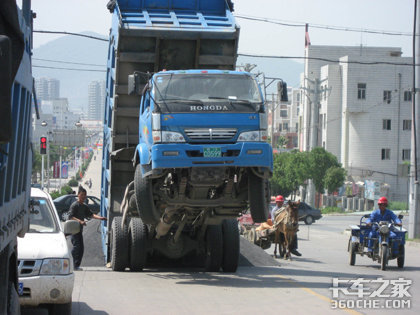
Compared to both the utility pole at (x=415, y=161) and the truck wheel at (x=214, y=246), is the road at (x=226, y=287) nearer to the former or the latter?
the truck wheel at (x=214, y=246)

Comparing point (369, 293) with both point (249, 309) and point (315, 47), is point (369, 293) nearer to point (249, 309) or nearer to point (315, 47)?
point (249, 309)

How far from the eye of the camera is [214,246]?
1572 cm

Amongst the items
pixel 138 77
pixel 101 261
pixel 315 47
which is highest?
pixel 315 47

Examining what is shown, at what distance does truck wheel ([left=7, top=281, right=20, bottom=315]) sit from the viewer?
22.3ft

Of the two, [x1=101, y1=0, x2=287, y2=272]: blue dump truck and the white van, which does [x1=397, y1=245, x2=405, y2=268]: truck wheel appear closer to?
[x1=101, y1=0, x2=287, y2=272]: blue dump truck

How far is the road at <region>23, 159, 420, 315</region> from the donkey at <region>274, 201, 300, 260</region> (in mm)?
777

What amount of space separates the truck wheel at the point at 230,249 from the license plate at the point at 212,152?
354 cm

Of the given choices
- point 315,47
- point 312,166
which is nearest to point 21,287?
point 312,166

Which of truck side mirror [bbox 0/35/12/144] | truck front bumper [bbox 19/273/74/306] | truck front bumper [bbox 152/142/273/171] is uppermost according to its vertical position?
truck side mirror [bbox 0/35/12/144]

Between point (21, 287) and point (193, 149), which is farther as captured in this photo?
point (193, 149)

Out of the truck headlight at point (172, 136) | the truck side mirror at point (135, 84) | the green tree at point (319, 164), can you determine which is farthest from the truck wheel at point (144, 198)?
the green tree at point (319, 164)

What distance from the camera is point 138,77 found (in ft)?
44.5

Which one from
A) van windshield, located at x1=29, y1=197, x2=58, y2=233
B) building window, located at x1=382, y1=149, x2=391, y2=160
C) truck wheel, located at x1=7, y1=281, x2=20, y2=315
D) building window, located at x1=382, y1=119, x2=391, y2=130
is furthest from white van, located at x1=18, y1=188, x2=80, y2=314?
building window, located at x1=382, y1=149, x2=391, y2=160

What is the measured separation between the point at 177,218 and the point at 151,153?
1.79 metres
